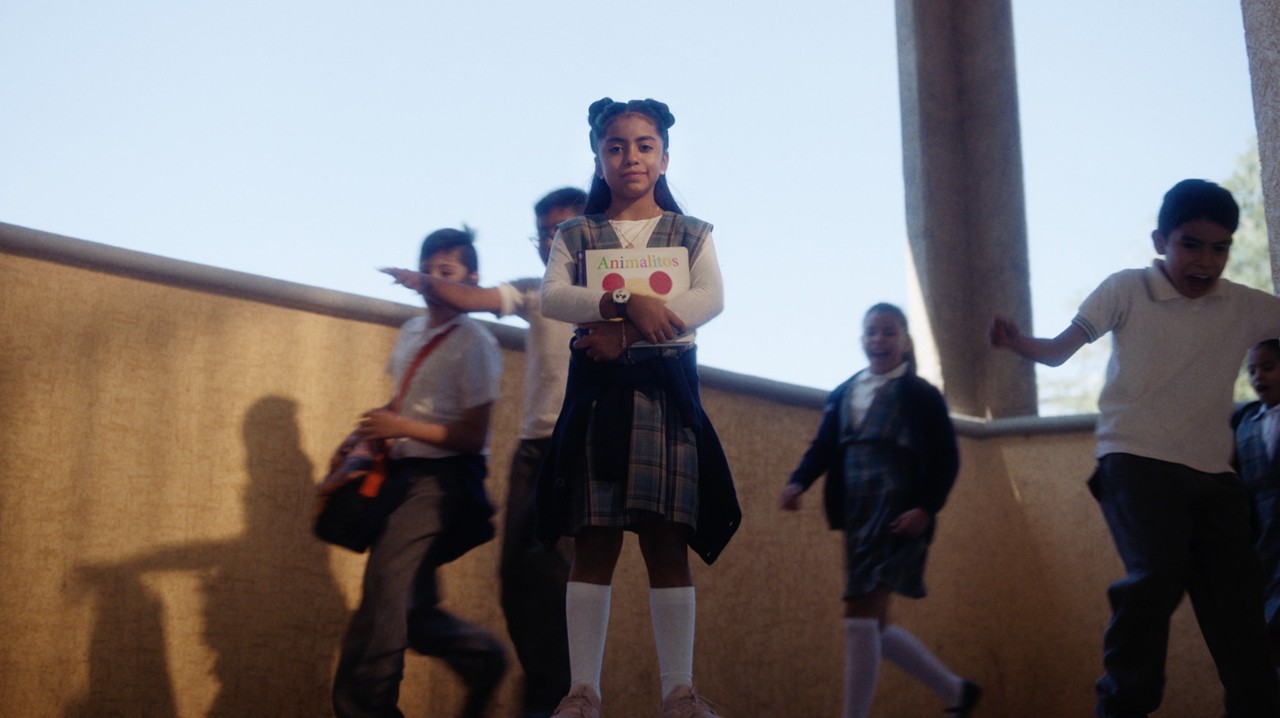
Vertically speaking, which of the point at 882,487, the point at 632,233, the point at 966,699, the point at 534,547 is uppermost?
the point at 632,233

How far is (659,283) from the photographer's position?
78.9 inches

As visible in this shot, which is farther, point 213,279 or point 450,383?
point 213,279

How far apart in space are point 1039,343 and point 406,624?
140 cm

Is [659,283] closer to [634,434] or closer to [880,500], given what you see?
[634,434]

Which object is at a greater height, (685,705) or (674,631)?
(674,631)

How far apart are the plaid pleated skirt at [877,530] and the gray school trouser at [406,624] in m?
1.06

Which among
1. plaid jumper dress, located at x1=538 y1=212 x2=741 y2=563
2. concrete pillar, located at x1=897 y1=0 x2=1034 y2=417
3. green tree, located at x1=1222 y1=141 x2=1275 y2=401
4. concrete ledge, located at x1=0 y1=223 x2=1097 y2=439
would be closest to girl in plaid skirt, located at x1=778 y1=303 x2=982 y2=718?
concrete ledge, located at x1=0 y1=223 x2=1097 y2=439

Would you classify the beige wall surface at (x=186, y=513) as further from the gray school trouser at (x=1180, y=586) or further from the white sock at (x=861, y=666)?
the gray school trouser at (x=1180, y=586)

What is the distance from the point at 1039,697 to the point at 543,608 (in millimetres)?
2724

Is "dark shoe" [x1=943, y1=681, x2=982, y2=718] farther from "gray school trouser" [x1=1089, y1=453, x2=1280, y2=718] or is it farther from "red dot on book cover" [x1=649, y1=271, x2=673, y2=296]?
"red dot on book cover" [x1=649, y1=271, x2=673, y2=296]

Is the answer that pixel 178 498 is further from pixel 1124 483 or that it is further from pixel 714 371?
pixel 1124 483

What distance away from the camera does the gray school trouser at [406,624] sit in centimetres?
221

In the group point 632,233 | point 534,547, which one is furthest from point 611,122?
point 534,547

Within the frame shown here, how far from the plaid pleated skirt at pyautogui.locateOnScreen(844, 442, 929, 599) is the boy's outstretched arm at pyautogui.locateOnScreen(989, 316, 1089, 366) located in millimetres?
773
